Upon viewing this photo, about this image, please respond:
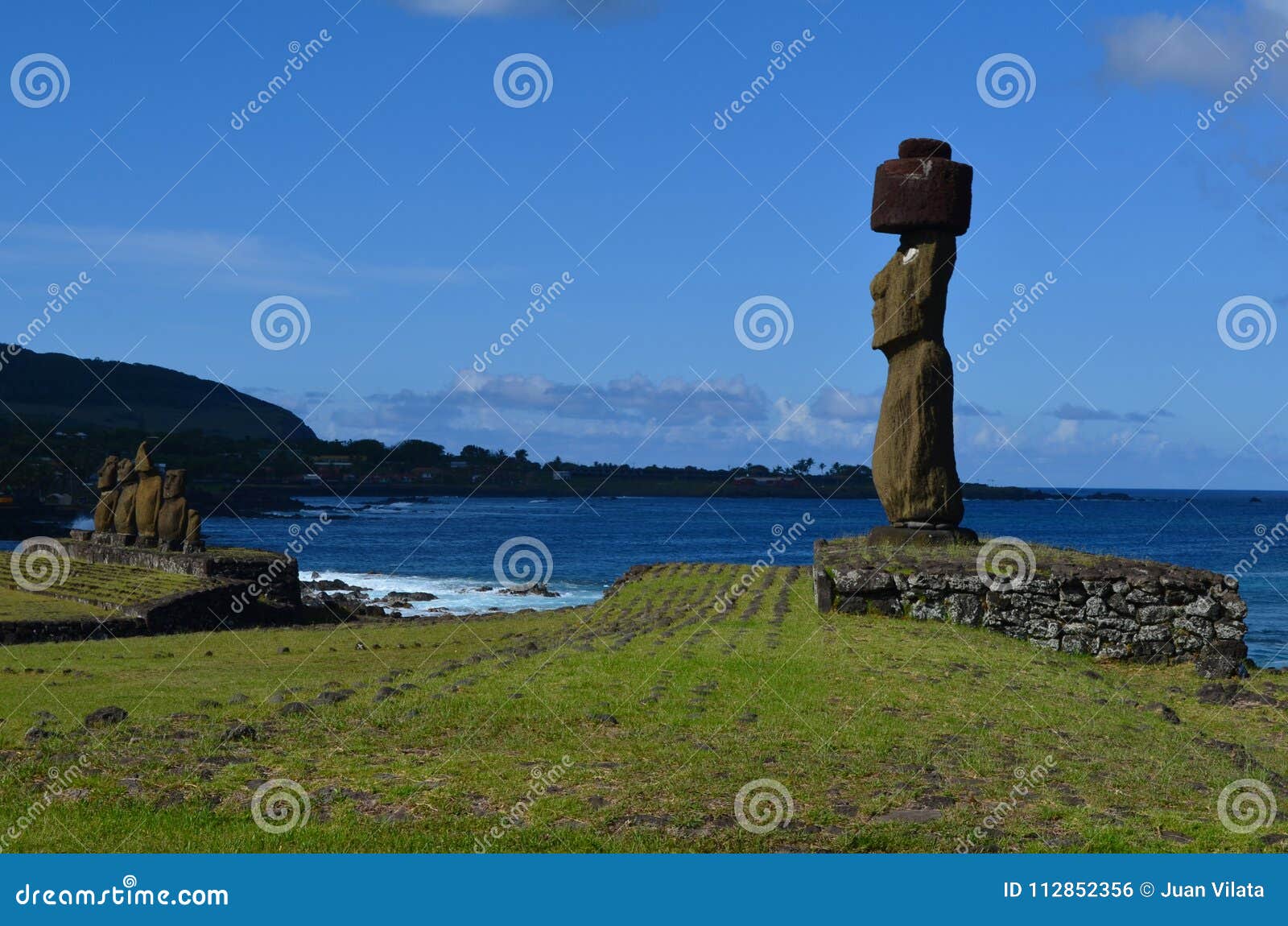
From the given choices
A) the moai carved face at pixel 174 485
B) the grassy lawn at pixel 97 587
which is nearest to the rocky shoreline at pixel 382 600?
the grassy lawn at pixel 97 587

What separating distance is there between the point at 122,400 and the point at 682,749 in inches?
6937

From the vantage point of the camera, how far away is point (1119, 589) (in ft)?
46.4

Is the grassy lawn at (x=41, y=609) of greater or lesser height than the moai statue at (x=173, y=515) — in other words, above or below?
below

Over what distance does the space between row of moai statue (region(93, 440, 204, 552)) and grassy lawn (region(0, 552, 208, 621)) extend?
121 centimetres

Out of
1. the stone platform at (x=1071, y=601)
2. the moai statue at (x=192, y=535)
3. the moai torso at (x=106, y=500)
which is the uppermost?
the moai torso at (x=106, y=500)

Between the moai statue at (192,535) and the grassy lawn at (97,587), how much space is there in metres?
1.07

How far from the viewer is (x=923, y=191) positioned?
16.3 metres

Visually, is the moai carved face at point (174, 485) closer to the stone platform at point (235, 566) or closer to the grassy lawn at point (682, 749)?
the stone platform at point (235, 566)

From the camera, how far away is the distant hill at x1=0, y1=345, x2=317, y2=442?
160875mm

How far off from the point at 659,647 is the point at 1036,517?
5008 inches

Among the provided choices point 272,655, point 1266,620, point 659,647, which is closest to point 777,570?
point 272,655

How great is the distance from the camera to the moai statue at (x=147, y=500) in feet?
107

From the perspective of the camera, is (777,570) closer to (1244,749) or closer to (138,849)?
(1244,749)

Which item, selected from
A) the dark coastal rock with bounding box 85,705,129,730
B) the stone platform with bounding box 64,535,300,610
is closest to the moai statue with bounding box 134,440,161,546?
the stone platform with bounding box 64,535,300,610
